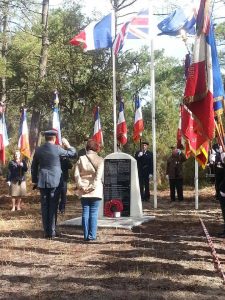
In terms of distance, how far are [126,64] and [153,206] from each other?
1468cm

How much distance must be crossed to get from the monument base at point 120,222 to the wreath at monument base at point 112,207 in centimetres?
18

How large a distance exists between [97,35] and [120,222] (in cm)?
649

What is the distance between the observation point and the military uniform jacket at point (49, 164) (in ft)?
26.5

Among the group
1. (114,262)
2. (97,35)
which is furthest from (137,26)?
(114,262)

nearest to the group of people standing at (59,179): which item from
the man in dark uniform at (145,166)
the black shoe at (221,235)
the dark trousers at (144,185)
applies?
the black shoe at (221,235)

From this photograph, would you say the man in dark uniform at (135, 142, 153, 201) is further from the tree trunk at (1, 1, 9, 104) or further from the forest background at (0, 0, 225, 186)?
the tree trunk at (1, 1, 9, 104)

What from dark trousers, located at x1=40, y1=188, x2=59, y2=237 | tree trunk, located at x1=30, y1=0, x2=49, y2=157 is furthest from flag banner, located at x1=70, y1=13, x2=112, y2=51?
tree trunk, located at x1=30, y1=0, x2=49, y2=157

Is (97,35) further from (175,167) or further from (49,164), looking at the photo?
(49,164)

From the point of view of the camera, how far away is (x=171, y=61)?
45.2 metres

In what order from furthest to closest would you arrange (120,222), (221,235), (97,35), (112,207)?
1. (97,35)
2. (112,207)
3. (120,222)
4. (221,235)

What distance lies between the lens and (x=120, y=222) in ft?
31.5

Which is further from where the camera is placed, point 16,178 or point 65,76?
point 65,76

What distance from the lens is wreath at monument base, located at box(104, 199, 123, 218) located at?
10141 millimetres

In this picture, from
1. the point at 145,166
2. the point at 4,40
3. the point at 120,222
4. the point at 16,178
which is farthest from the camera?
the point at 4,40
